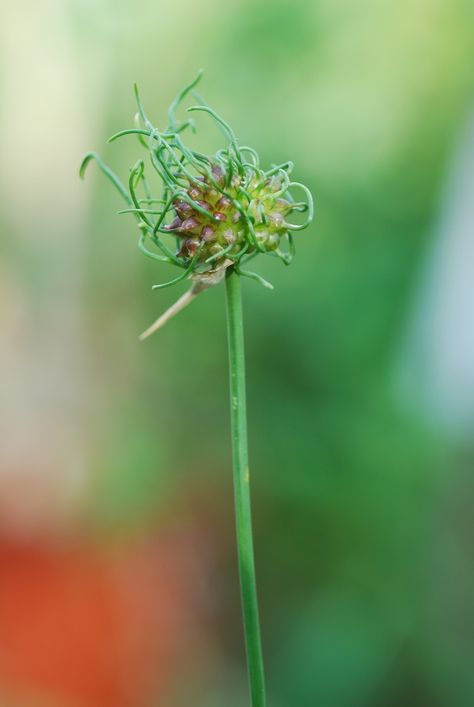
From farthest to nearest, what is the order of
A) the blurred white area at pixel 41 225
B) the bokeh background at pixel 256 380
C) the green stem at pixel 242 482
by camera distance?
the blurred white area at pixel 41 225
the bokeh background at pixel 256 380
the green stem at pixel 242 482

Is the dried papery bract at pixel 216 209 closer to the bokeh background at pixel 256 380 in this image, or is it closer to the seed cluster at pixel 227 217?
the seed cluster at pixel 227 217

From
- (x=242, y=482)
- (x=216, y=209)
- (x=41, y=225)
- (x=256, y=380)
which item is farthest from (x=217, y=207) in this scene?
(x=41, y=225)

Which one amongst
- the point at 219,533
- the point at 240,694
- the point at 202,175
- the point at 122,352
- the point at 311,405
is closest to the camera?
the point at 202,175

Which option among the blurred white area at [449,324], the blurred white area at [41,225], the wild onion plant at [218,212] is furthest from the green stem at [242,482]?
the blurred white area at [41,225]

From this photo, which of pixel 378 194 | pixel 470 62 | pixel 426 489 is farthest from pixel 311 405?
pixel 470 62

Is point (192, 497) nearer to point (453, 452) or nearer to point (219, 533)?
point (219, 533)

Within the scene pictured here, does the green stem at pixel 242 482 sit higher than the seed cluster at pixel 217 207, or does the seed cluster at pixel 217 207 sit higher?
the seed cluster at pixel 217 207
